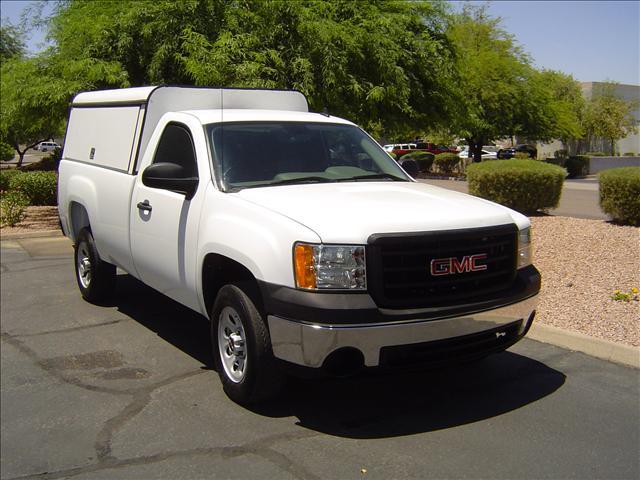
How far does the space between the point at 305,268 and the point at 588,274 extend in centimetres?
507

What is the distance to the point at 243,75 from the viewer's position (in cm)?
1064

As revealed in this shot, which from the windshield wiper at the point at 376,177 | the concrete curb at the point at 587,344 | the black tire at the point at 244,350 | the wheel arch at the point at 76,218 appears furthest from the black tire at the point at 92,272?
the concrete curb at the point at 587,344

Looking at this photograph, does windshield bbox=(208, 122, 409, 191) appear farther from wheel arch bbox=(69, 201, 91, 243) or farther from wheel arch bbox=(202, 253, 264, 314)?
wheel arch bbox=(69, 201, 91, 243)

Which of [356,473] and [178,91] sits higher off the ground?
[178,91]

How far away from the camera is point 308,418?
4512 mm

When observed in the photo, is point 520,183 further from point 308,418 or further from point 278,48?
point 308,418

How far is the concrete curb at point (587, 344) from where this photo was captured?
5602mm

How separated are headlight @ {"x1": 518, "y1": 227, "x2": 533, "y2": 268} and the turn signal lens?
1.62 metres

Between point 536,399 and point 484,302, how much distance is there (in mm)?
1010

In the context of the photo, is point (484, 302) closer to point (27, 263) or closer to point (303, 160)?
point (303, 160)

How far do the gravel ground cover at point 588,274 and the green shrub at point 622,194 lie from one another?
229 mm

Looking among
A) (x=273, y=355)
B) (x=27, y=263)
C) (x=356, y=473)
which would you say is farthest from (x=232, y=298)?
(x=27, y=263)

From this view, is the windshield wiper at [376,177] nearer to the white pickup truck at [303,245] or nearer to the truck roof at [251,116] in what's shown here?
the white pickup truck at [303,245]

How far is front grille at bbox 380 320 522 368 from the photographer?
13.4 feet
